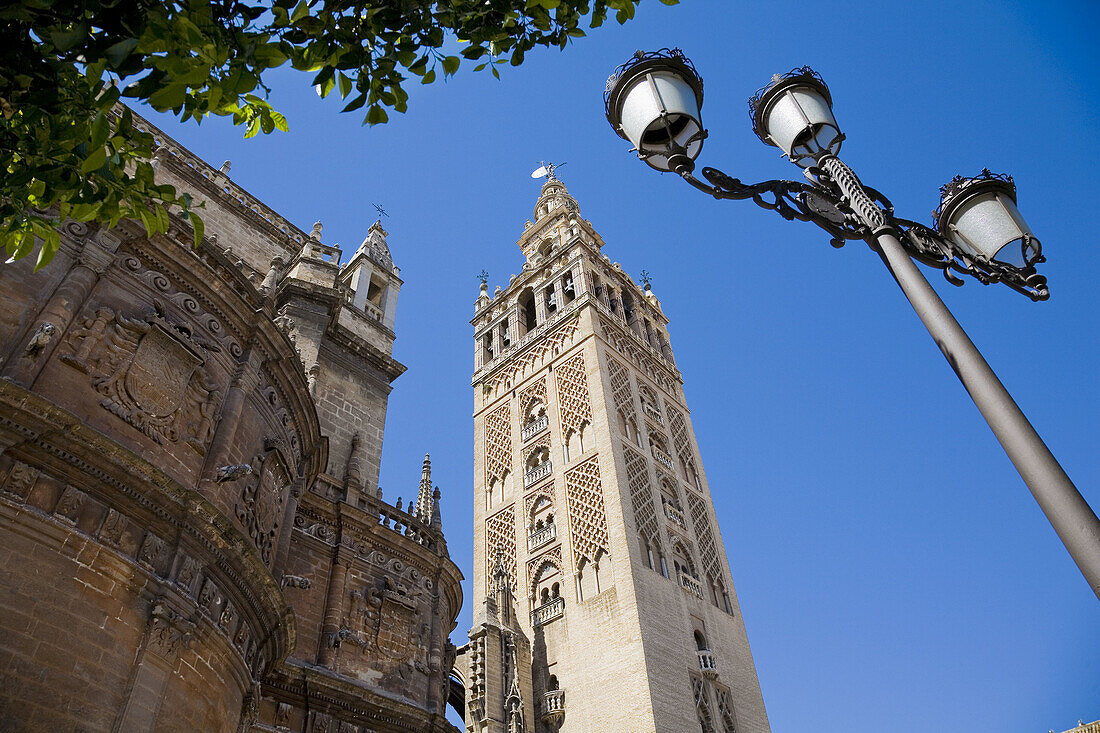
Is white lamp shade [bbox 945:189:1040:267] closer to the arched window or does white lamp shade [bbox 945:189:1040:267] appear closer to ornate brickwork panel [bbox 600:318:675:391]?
ornate brickwork panel [bbox 600:318:675:391]

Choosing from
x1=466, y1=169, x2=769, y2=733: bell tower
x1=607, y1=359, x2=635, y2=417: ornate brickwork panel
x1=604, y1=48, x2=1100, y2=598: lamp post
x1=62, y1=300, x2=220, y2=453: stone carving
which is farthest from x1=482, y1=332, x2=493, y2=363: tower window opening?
x1=604, y1=48, x2=1100, y2=598: lamp post

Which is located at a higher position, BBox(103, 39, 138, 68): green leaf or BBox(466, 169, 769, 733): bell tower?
BBox(466, 169, 769, 733): bell tower

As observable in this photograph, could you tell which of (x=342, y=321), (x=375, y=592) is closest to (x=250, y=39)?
(x=375, y=592)

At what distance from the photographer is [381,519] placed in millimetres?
13844

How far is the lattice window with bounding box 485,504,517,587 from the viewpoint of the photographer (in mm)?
28141

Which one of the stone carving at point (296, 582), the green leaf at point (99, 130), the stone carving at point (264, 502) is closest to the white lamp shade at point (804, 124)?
the green leaf at point (99, 130)

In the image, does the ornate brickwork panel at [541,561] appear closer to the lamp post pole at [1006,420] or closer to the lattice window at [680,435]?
the lattice window at [680,435]

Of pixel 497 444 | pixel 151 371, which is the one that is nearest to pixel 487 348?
pixel 497 444

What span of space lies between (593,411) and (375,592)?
54.3 ft

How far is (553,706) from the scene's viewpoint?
74.2ft

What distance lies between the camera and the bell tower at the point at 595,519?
22.0m

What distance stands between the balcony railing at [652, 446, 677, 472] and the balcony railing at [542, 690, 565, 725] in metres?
10.1

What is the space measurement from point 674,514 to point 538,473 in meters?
5.52

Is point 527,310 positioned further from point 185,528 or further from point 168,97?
point 168,97
